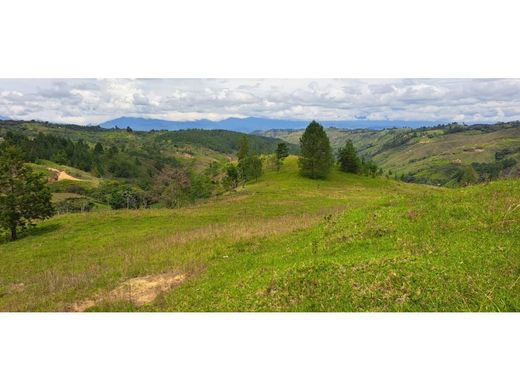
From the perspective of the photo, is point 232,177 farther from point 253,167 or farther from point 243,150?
point 243,150

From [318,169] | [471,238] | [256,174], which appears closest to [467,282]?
[471,238]

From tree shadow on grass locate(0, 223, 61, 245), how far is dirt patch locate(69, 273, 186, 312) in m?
28.7

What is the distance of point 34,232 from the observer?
40.1 meters

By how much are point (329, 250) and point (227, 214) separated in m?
28.7

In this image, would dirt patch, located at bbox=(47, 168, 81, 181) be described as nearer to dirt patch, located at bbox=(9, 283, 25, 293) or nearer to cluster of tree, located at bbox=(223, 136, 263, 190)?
cluster of tree, located at bbox=(223, 136, 263, 190)

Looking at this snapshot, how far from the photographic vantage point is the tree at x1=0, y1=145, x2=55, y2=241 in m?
37.4

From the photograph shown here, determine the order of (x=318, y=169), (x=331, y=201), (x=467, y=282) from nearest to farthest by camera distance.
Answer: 1. (x=467, y=282)
2. (x=331, y=201)
3. (x=318, y=169)

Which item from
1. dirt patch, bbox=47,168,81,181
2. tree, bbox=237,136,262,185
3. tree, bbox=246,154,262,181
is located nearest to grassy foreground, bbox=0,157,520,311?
tree, bbox=246,154,262,181

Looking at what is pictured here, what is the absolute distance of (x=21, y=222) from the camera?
38906mm

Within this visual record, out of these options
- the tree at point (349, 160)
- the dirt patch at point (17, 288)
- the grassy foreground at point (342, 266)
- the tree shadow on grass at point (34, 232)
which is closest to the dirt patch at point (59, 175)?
the tree at point (349, 160)

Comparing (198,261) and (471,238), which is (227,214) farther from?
(471,238)

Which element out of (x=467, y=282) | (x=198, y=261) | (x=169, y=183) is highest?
(x=467, y=282)

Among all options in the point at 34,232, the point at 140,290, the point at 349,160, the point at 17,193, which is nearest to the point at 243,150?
the point at 349,160

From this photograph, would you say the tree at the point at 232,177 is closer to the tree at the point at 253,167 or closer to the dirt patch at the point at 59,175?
the tree at the point at 253,167
